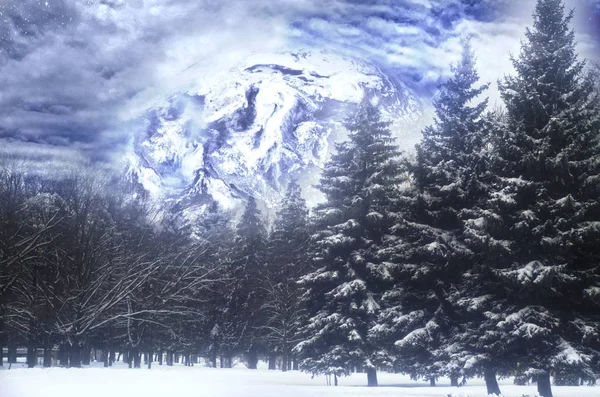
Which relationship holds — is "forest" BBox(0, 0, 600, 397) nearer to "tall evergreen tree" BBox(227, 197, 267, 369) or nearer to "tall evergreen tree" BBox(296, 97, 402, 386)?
"tall evergreen tree" BBox(296, 97, 402, 386)

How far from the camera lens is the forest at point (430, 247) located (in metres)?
18.0

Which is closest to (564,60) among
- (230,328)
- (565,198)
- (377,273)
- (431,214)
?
(565,198)

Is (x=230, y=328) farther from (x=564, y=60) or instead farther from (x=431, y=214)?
(x=564, y=60)

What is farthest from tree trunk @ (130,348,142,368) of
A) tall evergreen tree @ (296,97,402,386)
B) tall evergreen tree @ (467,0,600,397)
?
tall evergreen tree @ (467,0,600,397)

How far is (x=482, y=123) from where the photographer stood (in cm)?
2466

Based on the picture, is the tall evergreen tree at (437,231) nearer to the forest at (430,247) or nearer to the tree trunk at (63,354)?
the forest at (430,247)

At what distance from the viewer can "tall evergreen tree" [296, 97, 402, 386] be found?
27328 millimetres

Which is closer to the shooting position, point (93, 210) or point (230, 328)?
point (93, 210)

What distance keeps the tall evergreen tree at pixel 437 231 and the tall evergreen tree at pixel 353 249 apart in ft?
7.22

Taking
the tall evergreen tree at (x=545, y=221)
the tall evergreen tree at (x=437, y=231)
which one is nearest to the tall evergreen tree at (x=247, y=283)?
the tall evergreen tree at (x=437, y=231)

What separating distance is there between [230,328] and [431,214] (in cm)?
3105

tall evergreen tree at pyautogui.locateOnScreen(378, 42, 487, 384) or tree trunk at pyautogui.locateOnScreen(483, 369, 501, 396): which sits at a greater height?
tall evergreen tree at pyautogui.locateOnScreen(378, 42, 487, 384)

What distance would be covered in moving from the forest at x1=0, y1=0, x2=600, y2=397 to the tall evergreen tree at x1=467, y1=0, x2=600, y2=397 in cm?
5

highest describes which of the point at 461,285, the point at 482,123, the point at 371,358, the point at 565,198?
the point at 482,123
